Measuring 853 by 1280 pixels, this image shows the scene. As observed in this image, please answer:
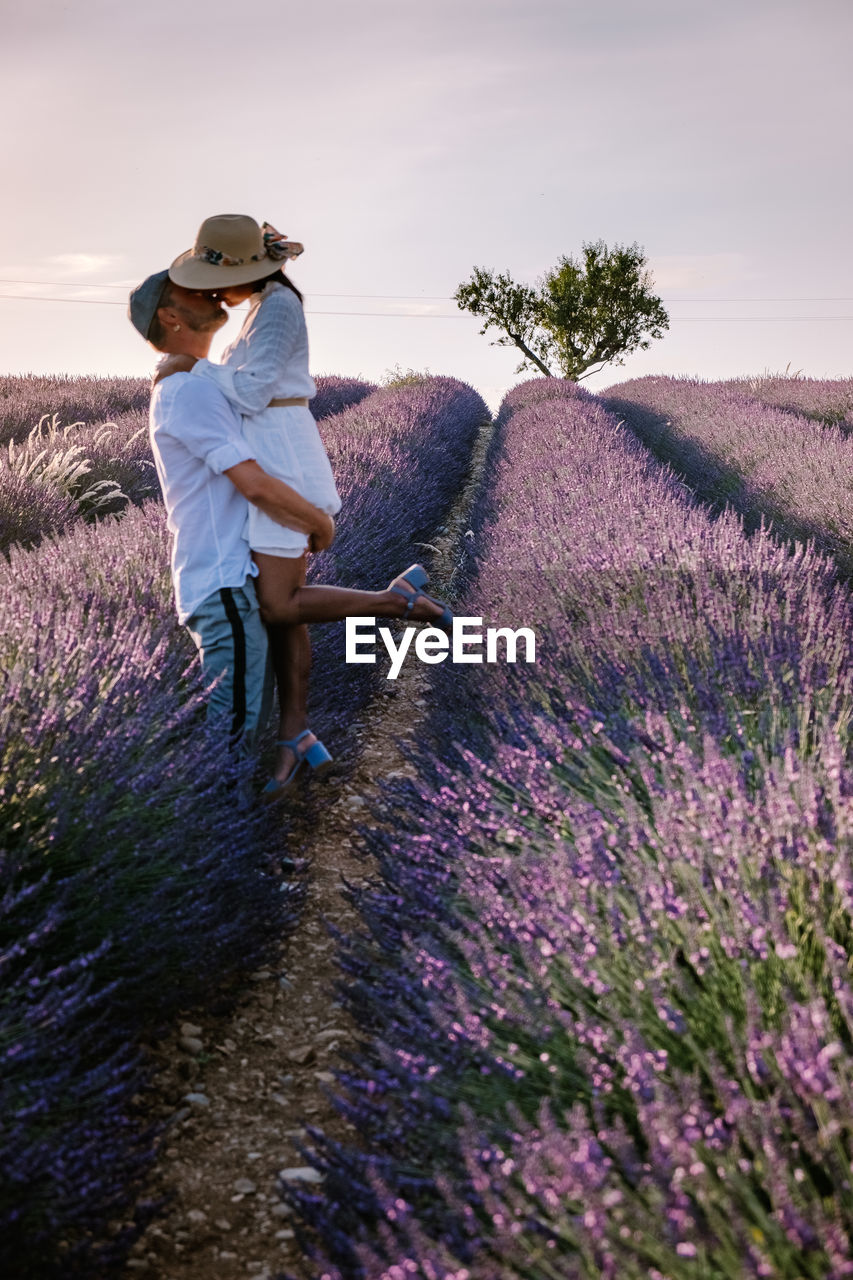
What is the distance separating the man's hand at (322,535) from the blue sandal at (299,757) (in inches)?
21.3

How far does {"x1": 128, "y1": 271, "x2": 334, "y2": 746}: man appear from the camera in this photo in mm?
2824

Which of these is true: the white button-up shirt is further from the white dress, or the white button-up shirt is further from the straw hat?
the straw hat

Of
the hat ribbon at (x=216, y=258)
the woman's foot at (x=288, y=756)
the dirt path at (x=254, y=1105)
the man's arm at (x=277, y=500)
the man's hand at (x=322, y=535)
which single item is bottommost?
the dirt path at (x=254, y=1105)

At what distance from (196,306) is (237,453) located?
421 mm

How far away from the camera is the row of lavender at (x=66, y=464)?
228 inches

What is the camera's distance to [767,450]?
8.37 m

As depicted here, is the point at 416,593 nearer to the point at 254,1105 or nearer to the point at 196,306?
the point at 196,306

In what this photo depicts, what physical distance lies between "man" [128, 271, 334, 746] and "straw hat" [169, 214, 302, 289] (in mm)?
80

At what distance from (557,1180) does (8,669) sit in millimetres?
1875

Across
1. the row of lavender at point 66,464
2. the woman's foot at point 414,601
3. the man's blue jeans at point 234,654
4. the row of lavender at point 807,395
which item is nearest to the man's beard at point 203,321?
the man's blue jeans at point 234,654

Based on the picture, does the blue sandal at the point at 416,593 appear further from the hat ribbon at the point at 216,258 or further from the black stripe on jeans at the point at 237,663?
the hat ribbon at the point at 216,258

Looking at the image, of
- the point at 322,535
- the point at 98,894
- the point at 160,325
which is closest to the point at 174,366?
the point at 160,325

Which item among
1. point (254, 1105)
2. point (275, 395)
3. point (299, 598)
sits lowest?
point (254, 1105)

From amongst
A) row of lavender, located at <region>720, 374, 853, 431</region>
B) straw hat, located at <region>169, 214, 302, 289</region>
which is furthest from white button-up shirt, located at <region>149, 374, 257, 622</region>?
row of lavender, located at <region>720, 374, 853, 431</region>
